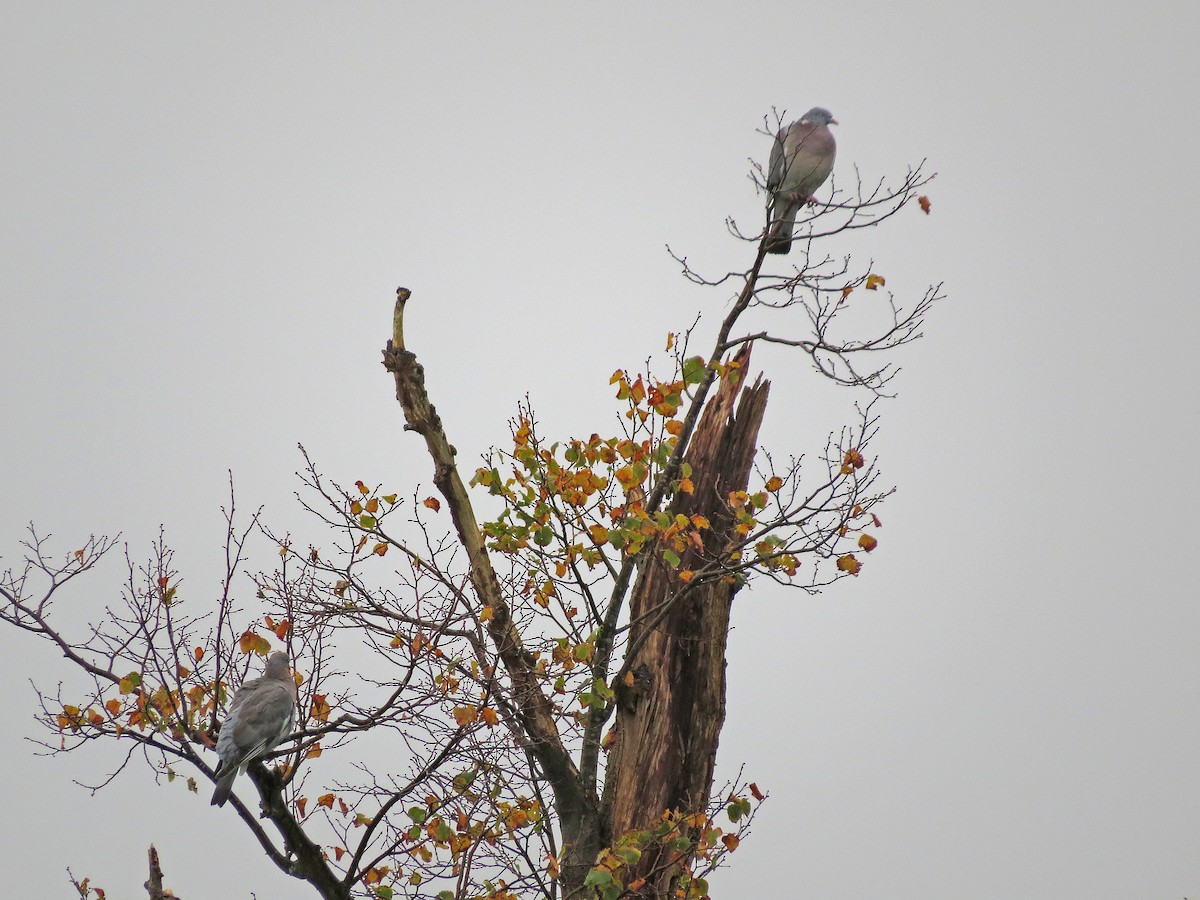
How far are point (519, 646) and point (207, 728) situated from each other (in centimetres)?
236

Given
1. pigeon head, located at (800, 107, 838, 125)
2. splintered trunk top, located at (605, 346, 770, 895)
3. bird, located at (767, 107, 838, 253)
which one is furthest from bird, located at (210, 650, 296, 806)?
pigeon head, located at (800, 107, 838, 125)

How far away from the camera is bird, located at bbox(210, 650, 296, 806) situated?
6770 mm

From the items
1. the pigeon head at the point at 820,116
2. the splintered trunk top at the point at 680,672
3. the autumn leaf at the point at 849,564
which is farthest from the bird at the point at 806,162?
the autumn leaf at the point at 849,564

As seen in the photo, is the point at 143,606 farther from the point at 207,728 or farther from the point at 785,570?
the point at 785,570

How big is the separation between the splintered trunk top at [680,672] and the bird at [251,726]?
2.73 m

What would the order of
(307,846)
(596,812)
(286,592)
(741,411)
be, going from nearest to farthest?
(307,846) < (286,592) < (596,812) < (741,411)

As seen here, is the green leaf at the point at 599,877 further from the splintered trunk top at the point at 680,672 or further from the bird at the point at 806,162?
the bird at the point at 806,162

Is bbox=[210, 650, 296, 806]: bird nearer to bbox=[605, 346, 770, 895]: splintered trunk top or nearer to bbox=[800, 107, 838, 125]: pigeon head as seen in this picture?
bbox=[605, 346, 770, 895]: splintered trunk top

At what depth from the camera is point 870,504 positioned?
7.82 meters

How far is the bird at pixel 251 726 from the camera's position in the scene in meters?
6.77

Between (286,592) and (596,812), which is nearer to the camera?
(286,592)

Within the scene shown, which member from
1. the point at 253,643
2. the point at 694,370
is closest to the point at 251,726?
the point at 253,643

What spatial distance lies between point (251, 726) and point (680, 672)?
3622mm

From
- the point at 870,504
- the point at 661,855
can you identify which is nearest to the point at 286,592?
the point at 661,855
